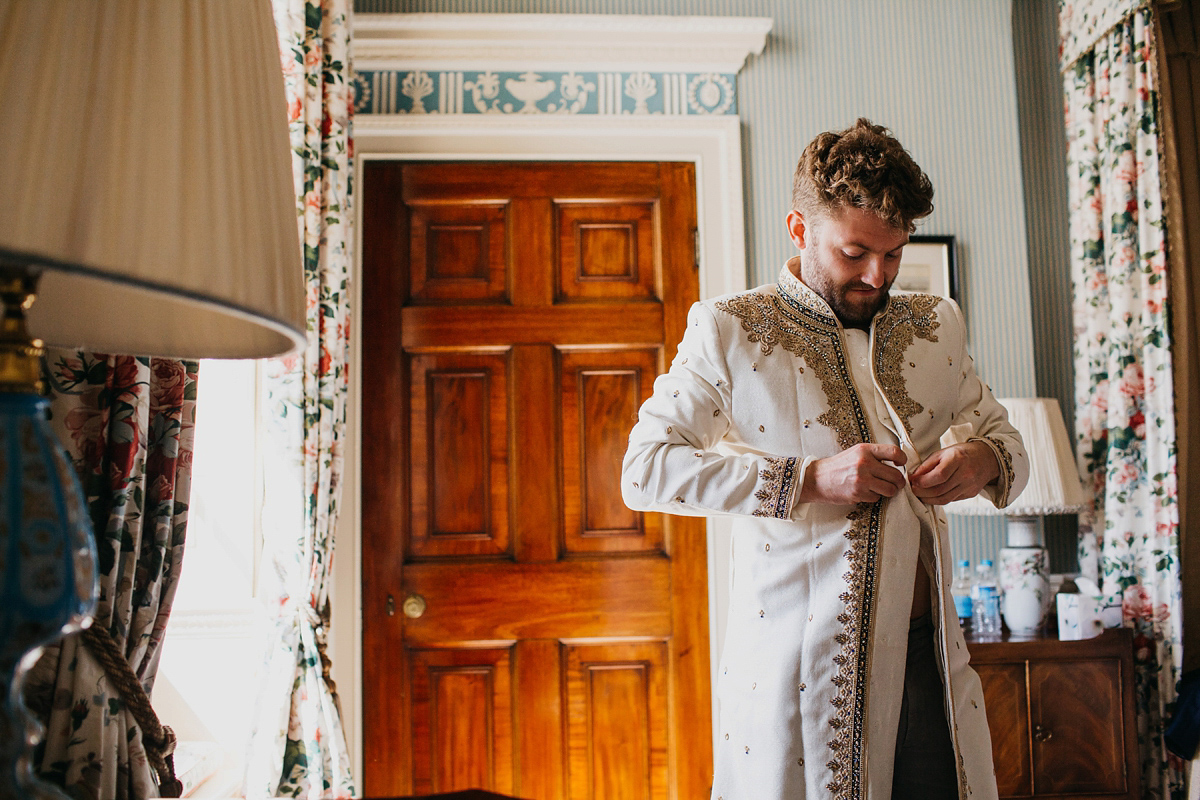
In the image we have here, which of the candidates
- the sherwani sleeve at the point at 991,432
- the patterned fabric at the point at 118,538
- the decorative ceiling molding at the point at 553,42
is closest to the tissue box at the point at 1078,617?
the sherwani sleeve at the point at 991,432

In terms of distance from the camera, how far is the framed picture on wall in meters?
2.62

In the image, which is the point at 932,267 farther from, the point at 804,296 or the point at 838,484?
the point at 838,484

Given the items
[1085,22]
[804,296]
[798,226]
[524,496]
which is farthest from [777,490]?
[1085,22]

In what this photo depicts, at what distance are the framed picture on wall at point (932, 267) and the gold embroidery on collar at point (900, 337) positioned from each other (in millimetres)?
1203

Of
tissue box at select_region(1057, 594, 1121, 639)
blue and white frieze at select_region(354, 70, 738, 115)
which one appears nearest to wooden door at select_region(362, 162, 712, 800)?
blue and white frieze at select_region(354, 70, 738, 115)

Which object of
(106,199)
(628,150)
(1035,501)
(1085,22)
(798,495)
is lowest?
(1035,501)

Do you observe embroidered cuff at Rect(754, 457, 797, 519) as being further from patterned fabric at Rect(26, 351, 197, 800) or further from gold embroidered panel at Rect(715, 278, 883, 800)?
patterned fabric at Rect(26, 351, 197, 800)

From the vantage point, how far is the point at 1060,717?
6.95 ft

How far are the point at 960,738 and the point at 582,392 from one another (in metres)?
1.55

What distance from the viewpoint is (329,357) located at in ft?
6.77

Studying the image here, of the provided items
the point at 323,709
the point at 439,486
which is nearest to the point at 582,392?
the point at 439,486

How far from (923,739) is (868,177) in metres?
0.92

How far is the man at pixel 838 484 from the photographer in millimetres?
1201

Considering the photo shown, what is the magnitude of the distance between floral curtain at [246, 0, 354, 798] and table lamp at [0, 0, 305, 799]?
1.39 meters
